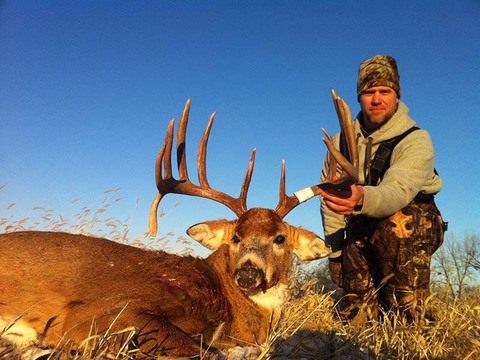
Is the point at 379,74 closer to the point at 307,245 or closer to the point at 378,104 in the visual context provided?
the point at 378,104

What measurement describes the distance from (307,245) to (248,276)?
3.19 ft

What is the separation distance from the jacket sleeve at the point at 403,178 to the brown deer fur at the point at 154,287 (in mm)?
720

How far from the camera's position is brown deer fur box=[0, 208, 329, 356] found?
10.4 ft

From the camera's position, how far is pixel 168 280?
3.64 metres

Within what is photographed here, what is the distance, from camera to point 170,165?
4.66m

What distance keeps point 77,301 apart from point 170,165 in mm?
1706

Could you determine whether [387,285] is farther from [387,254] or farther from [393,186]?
[393,186]

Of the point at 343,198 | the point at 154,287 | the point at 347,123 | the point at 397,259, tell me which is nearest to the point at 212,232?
the point at 154,287

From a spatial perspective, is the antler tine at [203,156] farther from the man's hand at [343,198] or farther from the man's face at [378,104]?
the man's face at [378,104]

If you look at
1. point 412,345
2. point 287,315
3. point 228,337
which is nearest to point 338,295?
point 287,315

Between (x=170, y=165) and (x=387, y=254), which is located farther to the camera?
(x=387, y=254)

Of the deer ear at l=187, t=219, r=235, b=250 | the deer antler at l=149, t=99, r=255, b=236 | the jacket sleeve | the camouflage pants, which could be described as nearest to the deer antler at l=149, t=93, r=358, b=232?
the deer antler at l=149, t=99, r=255, b=236

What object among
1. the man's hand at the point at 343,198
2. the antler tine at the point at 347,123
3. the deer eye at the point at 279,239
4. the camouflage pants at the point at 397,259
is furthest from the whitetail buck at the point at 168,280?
the camouflage pants at the point at 397,259

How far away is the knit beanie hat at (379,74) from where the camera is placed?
5871mm
